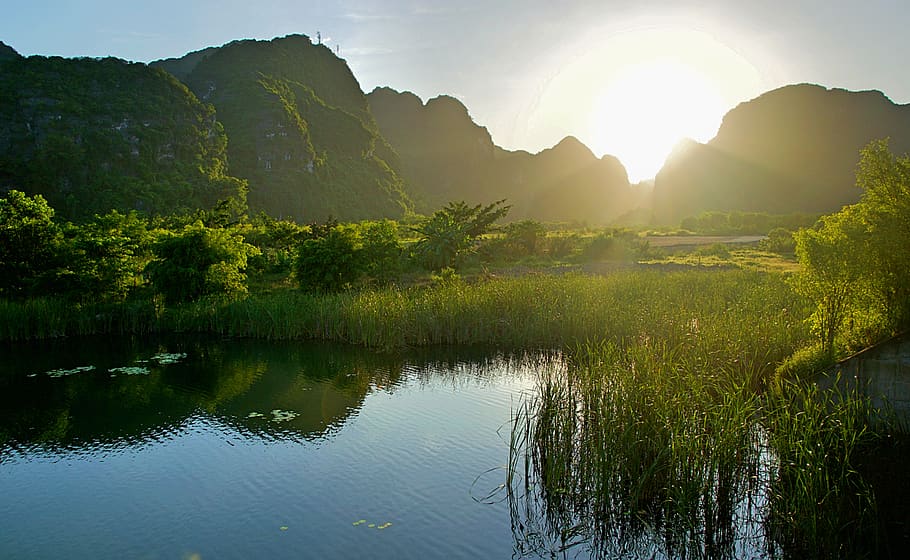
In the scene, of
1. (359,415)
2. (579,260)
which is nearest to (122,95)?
(579,260)

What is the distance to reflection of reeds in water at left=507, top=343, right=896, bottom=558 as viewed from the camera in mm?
5922

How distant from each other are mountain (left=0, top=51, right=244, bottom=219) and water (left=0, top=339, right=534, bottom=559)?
4304cm

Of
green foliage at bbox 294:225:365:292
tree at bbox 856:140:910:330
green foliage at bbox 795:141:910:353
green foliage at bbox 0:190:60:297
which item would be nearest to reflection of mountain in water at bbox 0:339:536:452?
green foliage at bbox 0:190:60:297

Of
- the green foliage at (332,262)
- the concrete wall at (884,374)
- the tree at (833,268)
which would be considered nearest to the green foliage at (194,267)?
the green foliage at (332,262)

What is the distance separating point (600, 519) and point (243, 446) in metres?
5.31

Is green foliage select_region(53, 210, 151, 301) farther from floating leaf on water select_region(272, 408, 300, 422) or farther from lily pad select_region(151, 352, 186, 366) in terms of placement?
floating leaf on water select_region(272, 408, 300, 422)

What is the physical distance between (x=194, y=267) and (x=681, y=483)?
15.4 metres

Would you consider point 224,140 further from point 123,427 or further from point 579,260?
point 123,427

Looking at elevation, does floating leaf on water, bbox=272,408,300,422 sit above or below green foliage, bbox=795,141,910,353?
below

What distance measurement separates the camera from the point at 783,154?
4092 inches

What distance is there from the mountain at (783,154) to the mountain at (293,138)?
4902 centimetres

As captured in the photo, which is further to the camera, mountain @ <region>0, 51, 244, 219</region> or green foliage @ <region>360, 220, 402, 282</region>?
mountain @ <region>0, 51, 244, 219</region>

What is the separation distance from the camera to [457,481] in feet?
25.5

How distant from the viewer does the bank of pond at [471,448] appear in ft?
20.6
